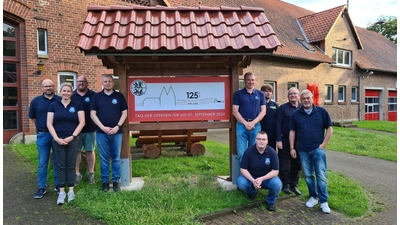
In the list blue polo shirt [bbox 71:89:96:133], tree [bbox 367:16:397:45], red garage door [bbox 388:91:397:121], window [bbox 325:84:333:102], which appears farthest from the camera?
tree [bbox 367:16:397:45]

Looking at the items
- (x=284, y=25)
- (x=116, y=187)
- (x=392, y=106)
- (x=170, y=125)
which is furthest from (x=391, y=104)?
(x=116, y=187)

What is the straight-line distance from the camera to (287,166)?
200 inches

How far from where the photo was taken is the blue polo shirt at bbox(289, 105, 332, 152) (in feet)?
14.4

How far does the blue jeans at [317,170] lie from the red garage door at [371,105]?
21.8 meters

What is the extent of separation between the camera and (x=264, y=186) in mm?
4445

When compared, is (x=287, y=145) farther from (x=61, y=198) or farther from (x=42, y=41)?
(x=42, y=41)

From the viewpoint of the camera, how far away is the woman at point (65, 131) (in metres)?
4.43

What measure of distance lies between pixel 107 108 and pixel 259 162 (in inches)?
98.0

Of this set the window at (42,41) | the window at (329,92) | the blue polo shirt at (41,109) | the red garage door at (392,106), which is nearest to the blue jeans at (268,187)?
the blue polo shirt at (41,109)

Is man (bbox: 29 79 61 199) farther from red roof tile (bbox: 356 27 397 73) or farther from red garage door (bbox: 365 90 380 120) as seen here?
red garage door (bbox: 365 90 380 120)

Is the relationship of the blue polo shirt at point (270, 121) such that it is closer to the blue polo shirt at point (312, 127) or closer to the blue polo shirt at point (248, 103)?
the blue polo shirt at point (248, 103)

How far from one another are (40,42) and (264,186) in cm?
999

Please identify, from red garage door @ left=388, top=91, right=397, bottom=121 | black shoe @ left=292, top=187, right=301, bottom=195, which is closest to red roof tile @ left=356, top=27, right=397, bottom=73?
red garage door @ left=388, top=91, right=397, bottom=121

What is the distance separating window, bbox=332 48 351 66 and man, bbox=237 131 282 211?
1844 cm
